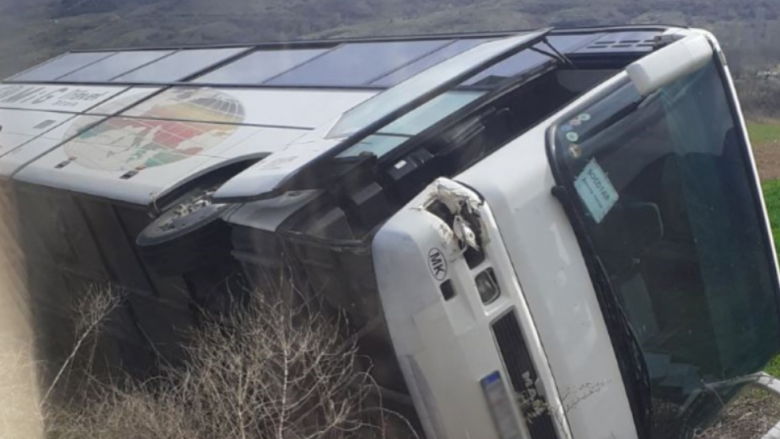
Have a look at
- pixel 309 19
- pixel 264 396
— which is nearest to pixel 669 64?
pixel 264 396

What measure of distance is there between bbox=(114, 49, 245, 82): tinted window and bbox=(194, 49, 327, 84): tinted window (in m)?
0.30

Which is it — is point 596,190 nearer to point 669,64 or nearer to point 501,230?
point 501,230

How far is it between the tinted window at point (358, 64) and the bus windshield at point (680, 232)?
6.98 ft

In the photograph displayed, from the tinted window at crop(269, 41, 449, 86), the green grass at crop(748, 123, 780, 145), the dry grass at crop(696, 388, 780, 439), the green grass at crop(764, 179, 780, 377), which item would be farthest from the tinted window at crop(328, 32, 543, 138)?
the green grass at crop(748, 123, 780, 145)

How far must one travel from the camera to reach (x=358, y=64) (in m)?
5.81

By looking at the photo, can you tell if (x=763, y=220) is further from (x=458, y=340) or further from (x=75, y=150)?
(x=75, y=150)

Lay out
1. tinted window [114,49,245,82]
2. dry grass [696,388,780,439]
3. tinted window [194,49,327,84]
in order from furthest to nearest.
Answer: tinted window [114,49,245,82] < tinted window [194,49,327,84] < dry grass [696,388,780,439]

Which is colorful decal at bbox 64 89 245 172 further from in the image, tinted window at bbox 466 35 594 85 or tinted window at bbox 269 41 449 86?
tinted window at bbox 466 35 594 85

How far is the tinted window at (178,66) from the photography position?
6989mm

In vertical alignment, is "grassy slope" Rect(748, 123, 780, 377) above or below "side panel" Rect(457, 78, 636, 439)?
below

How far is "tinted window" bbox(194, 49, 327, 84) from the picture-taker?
6.24 metres

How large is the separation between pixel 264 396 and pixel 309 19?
21765 mm

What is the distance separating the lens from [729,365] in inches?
147

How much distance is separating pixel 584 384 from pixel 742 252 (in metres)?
1.15
